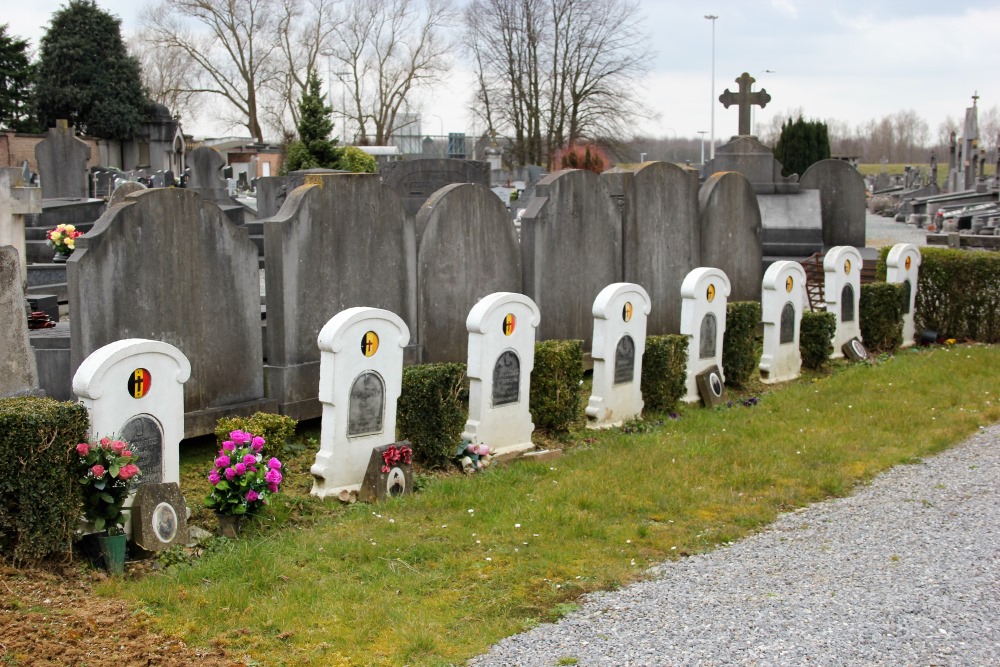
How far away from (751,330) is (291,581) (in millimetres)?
6754

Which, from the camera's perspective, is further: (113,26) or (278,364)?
(113,26)

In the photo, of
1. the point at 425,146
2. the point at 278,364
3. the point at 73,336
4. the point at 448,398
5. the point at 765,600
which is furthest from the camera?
the point at 425,146

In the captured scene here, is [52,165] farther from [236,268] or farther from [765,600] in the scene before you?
[765,600]

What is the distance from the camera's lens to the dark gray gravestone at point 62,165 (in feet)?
64.4

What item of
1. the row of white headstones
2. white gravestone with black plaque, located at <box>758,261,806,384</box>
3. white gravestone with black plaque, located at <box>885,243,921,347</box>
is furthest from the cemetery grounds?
white gravestone with black plaque, located at <box>885,243,921,347</box>

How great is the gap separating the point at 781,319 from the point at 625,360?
2.74 meters

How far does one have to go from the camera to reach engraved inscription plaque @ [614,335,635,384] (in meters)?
9.35

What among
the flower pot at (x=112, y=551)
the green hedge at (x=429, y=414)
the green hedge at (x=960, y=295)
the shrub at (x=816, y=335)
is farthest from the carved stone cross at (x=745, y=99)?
the flower pot at (x=112, y=551)

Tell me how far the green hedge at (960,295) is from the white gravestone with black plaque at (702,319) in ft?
14.2

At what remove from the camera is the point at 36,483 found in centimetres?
538

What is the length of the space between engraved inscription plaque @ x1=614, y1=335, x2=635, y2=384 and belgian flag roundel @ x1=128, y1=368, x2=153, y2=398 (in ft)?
14.7

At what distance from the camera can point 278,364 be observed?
860cm

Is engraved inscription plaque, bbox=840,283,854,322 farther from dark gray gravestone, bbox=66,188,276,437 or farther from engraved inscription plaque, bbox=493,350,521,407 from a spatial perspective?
dark gray gravestone, bbox=66,188,276,437

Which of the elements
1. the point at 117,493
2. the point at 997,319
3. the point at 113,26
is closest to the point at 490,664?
the point at 117,493
